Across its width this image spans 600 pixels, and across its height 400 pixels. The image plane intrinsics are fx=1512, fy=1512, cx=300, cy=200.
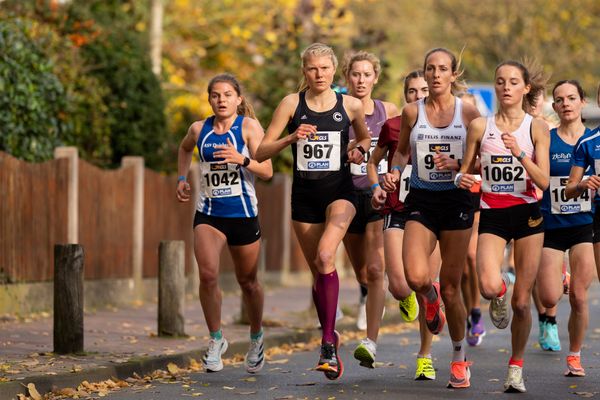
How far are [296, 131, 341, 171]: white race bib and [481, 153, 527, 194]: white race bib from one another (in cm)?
111

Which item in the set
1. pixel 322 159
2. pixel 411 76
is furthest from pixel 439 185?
pixel 411 76

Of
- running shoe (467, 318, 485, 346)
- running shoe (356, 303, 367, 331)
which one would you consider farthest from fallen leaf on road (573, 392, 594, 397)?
running shoe (356, 303, 367, 331)

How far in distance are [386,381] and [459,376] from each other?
2.46 feet

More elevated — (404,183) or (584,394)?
(404,183)

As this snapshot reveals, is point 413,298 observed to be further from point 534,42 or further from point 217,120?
point 534,42

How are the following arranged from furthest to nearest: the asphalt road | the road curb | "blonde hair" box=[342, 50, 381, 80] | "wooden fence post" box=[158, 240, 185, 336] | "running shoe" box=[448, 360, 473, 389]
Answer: "wooden fence post" box=[158, 240, 185, 336] → "blonde hair" box=[342, 50, 381, 80] → "running shoe" box=[448, 360, 473, 389] → the asphalt road → the road curb

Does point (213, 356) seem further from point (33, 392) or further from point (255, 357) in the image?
point (33, 392)

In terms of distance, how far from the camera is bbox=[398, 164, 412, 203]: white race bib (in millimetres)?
11297

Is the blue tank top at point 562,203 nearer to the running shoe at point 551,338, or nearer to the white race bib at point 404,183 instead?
the white race bib at point 404,183

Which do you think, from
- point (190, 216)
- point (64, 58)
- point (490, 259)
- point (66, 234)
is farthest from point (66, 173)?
point (490, 259)

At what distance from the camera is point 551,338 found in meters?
13.4

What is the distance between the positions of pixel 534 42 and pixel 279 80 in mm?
19172

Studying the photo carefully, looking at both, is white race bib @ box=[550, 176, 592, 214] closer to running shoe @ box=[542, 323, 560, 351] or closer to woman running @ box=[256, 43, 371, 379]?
woman running @ box=[256, 43, 371, 379]

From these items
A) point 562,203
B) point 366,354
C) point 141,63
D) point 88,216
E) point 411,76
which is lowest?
point 366,354
